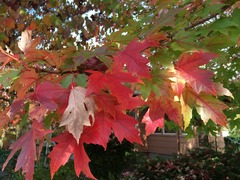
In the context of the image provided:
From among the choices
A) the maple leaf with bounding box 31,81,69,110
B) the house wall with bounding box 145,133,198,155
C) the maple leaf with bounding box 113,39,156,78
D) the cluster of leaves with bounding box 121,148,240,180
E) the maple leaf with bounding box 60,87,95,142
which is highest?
the maple leaf with bounding box 113,39,156,78

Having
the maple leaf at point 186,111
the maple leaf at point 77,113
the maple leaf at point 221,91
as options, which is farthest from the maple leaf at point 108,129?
the maple leaf at point 221,91

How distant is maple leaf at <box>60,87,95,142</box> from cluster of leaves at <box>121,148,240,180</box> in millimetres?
5091

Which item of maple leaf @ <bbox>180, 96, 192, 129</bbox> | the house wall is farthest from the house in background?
maple leaf @ <bbox>180, 96, 192, 129</bbox>

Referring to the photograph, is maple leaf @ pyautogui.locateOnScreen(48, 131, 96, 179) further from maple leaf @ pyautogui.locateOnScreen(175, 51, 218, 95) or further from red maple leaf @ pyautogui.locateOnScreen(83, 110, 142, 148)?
maple leaf @ pyautogui.locateOnScreen(175, 51, 218, 95)

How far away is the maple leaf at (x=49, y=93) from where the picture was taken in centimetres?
87

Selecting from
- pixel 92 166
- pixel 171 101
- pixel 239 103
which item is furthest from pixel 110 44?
pixel 92 166

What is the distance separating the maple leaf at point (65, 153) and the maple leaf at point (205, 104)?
18.3 inches

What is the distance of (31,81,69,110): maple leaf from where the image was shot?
→ 0.87 m

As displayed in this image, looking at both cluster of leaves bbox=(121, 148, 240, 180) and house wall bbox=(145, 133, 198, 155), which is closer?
cluster of leaves bbox=(121, 148, 240, 180)

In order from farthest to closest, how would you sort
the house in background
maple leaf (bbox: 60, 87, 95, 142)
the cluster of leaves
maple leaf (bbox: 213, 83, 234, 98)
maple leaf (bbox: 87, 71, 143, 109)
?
the house in background
the cluster of leaves
maple leaf (bbox: 213, 83, 234, 98)
maple leaf (bbox: 87, 71, 143, 109)
maple leaf (bbox: 60, 87, 95, 142)

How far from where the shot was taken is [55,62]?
1.09 metres

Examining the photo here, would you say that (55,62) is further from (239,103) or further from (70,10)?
(70,10)

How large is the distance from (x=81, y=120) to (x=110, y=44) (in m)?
0.48

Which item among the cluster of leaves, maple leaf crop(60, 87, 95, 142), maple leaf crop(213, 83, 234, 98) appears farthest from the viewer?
the cluster of leaves
